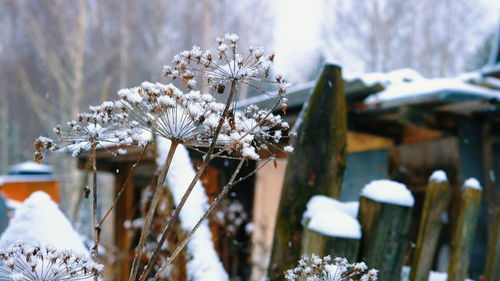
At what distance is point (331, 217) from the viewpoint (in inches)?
88.1

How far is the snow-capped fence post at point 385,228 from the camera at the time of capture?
2207 mm

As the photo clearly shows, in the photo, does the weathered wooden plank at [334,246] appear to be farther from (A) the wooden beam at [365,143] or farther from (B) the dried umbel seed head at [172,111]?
(A) the wooden beam at [365,143]

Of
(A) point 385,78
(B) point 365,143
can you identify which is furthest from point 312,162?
(B) point 365,143

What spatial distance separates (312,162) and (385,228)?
54cm

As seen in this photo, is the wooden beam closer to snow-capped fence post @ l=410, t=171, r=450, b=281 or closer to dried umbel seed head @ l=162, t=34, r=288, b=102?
snow-capped fence post @ l=410, t=171, r=450, b=281

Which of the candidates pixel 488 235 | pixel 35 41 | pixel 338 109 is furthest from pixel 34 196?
pixel 35 41

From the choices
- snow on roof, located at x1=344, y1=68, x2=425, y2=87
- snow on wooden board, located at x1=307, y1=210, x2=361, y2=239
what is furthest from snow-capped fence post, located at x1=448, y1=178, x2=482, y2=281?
snow on roof, located at x1=344, y1=68, x2=425, y2=87

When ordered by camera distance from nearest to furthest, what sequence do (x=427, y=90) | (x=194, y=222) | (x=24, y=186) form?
(x=194, y=222), (x=427, y=90), (x=24, y=186)

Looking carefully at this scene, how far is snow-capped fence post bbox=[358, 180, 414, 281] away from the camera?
7.24 ft

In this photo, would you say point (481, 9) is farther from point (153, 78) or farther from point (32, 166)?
point (32, 166)

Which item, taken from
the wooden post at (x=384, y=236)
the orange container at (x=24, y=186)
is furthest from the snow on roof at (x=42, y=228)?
the orange container at (x=24, y=186)

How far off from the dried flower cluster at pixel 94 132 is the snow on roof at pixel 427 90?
3.03 metres

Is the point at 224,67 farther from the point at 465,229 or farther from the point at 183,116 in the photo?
the point at 465,229

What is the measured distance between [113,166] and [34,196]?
5540 mm
